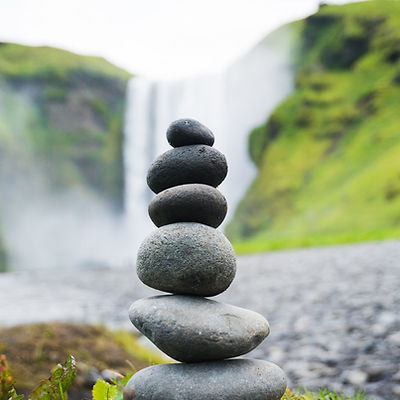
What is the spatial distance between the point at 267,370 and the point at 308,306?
621 centimetres

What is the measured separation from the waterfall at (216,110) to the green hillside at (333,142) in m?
2.78

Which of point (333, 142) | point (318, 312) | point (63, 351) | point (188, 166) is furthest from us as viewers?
point (333, 142)

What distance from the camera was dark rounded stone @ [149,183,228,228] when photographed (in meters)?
3.15

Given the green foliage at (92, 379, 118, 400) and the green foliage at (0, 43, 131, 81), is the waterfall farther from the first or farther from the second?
the green foliage at (92, 379, 118, 400)

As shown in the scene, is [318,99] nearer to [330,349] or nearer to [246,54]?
[246,54]

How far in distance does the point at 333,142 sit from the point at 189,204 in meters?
46.5

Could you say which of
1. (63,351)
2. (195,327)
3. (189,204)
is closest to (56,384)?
(195,327)

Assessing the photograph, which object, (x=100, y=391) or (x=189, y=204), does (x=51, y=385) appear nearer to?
(x=100, y=391)

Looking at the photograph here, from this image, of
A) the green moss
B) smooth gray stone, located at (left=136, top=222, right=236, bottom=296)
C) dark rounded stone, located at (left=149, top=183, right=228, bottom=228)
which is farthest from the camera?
the green moss

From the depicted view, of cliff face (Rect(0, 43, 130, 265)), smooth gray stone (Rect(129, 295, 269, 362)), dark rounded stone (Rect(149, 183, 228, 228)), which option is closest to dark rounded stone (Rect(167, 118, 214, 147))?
dark rounded stone (Rect(149, 183, 228, 228))

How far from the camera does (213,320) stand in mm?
2885

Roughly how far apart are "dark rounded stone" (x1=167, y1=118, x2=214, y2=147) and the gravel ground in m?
3.09

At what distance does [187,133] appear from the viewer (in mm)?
3334

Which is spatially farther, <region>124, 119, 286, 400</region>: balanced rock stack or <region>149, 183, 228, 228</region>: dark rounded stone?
<region>149, 183, 228, 228</region>: dark rounded stone
